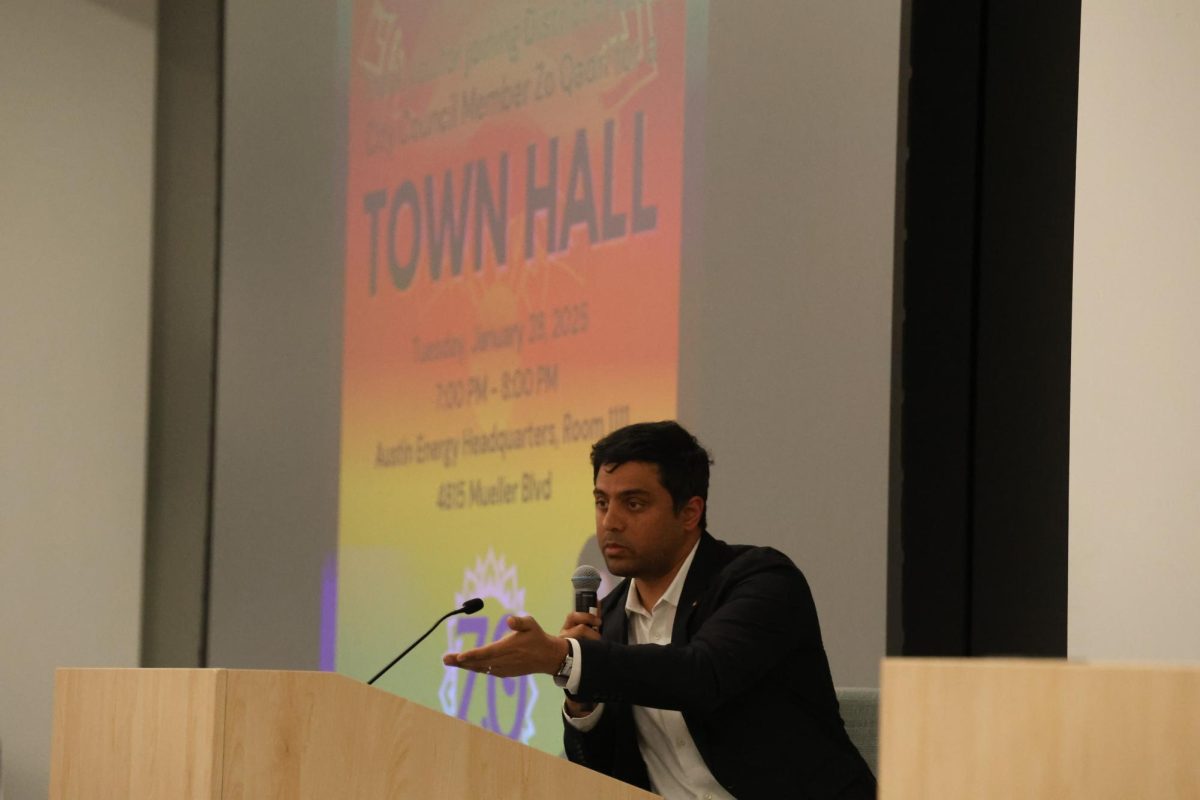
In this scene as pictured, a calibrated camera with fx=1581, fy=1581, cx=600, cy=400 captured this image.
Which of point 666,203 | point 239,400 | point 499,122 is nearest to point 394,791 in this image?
point 666,203

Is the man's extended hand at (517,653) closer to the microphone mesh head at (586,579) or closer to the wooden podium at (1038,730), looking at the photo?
the microphone mesh head at (586,579)

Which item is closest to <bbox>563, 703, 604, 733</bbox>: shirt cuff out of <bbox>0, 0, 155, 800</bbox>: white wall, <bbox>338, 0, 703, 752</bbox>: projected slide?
<bbox>338, 0, 703, 752</bbox>: projected slide

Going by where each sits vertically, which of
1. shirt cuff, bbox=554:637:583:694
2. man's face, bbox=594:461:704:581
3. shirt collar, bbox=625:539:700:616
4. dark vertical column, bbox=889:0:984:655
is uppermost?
dark vertical column, bbox=889:0:984:655

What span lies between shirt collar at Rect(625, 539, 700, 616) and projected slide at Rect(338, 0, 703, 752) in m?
0.86

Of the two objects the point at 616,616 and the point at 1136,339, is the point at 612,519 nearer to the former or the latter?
the point at 616,616

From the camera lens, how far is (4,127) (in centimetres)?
581

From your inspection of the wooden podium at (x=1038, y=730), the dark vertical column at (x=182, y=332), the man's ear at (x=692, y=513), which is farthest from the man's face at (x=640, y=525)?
the dark vertical column at (x=182, y=332)

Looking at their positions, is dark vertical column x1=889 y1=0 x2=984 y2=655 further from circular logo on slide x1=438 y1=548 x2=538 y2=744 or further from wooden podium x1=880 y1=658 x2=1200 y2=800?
wooden podium x1=880 y1=658 x2=1200 y2=800

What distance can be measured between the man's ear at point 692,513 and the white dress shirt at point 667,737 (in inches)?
1.7

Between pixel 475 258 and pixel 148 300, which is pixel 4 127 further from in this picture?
pixel 475 258

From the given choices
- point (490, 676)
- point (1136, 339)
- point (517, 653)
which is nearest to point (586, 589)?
point (517, 653)

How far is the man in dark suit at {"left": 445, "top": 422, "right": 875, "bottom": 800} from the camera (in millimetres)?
2426

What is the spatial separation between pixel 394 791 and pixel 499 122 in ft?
8.26

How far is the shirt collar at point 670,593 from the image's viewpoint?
273 cm
